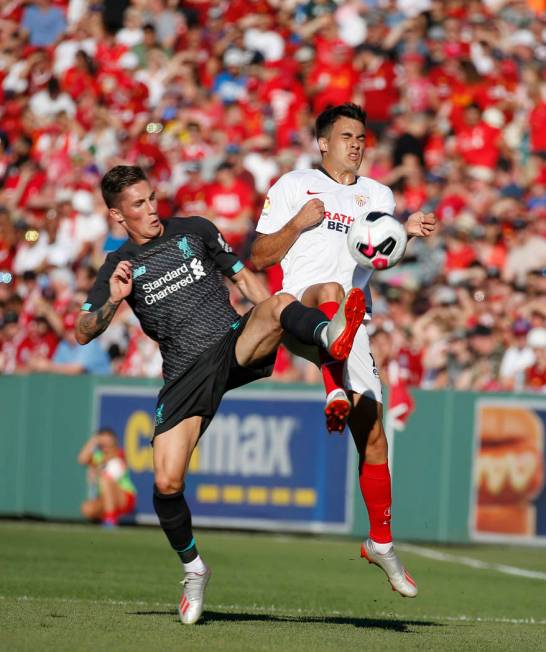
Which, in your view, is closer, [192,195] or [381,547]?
[381,547]

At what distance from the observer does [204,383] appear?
27.4ft

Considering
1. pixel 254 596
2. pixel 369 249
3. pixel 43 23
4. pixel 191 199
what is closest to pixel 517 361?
pixel 191 199

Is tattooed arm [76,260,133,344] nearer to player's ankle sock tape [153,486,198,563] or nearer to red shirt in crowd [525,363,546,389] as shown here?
player's ankle sock tape [153,486,198,563]

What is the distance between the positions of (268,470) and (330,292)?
7.86m

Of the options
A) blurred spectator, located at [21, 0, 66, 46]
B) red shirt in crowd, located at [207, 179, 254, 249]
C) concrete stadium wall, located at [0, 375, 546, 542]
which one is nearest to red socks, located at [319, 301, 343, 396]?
concrete stadium wall, located at [0, 375, 546, 542]

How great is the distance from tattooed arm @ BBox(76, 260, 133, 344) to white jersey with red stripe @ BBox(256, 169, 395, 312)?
872 mm

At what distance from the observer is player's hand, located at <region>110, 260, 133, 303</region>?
26.5ft

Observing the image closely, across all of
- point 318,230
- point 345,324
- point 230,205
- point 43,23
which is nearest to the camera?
point 345,324

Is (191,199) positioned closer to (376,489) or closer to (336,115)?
(336,115)

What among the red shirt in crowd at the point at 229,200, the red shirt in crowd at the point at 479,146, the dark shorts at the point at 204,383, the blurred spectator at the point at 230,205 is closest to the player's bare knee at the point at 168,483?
the dark shorts at the point at 204,383

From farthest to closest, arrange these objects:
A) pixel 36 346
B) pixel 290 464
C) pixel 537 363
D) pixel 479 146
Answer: pixel 479 146 < pixel 36 346 < pixel 290 464 < pixel 537 363

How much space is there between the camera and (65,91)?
20484 mm

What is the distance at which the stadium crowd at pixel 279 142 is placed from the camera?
16406mm

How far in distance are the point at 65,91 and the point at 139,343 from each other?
5475 millimetres
